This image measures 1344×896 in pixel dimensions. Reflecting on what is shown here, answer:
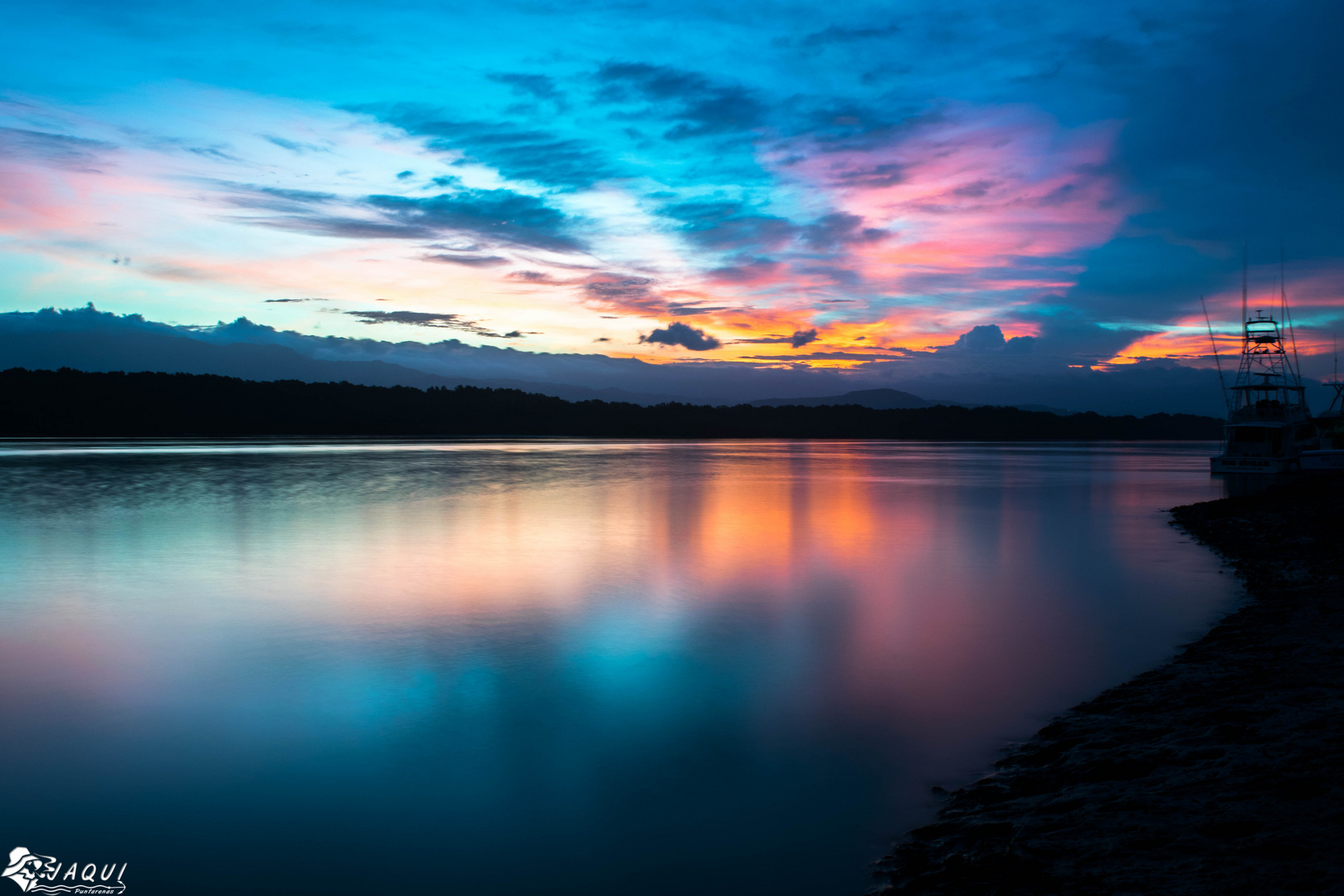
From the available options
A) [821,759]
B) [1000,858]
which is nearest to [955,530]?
[821,759]

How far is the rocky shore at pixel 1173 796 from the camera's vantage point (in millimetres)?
3432

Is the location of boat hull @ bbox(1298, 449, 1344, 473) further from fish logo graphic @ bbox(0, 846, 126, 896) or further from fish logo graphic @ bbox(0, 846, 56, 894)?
fish logo graphic @ bbox(0, 846, 56, 894)

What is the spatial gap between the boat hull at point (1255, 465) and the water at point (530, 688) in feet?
61.4

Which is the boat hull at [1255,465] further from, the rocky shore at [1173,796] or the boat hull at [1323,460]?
the rocky shore at [1173,796]

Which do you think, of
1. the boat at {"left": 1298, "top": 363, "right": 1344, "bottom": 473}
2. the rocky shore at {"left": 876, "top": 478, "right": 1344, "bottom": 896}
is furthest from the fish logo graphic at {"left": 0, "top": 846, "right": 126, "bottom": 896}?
the boat at {"left": 1298, "top": 363, "right": 1344, "bottom": 473}

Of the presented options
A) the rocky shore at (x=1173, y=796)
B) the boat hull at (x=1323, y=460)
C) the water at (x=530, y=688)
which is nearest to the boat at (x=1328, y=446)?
the boat hull at (x=1323, y=460)

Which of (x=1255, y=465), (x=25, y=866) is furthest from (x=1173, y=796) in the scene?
(x=1255, y=465)

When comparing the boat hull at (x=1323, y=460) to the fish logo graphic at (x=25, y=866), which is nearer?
the fish logo graphic at (x=25, y=866)

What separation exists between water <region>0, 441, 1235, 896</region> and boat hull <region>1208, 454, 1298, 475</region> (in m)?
18.7

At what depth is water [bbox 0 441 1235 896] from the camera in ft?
14.1

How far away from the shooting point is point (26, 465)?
1459 inches

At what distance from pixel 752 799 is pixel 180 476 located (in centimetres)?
3204

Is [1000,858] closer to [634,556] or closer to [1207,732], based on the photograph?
[1207,732]

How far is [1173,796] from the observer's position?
4156 mm
